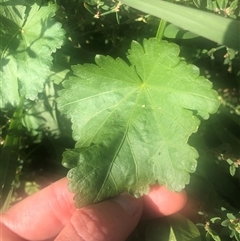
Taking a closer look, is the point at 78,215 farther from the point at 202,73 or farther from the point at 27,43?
the point at 202,73

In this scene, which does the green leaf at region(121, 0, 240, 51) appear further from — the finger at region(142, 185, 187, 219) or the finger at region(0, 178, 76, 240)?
the finger at region(0, 178, 76, 240)

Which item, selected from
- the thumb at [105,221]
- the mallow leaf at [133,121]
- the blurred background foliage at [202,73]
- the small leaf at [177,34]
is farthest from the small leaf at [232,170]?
the small leaf at [177,34]

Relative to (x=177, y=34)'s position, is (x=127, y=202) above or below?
below

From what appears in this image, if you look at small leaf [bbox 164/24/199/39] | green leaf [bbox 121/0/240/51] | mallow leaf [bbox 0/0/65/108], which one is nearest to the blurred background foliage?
small leaf [bbox 164/24/199/39]

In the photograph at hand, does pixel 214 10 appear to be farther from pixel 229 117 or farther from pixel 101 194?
pixel 101 194

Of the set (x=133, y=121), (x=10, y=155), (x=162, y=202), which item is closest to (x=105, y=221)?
(x=162, y=202)

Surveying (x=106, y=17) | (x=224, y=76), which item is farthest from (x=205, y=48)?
(x=106, y=17)
